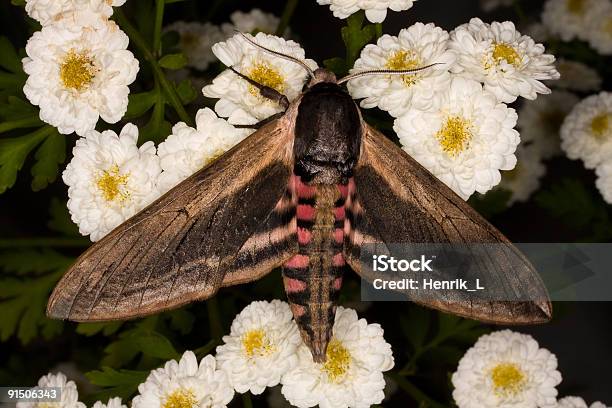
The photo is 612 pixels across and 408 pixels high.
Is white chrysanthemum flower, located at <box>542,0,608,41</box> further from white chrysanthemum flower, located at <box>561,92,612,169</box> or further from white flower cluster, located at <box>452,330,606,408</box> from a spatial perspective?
white flower cluster, located at <box>452,330,606,408</box>

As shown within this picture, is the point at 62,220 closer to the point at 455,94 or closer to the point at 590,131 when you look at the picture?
the point at 455,94

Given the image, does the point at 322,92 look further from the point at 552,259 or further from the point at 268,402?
the point at 268,402

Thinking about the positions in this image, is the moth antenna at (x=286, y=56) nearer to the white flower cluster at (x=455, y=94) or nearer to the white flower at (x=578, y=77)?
the white flower cluster at (x=455, y=94)

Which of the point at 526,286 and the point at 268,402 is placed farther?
the point at 268,402

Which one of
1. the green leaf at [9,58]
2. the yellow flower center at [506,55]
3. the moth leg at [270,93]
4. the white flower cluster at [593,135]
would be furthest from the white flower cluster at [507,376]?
the green leaf at [9,58]

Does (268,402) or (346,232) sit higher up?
(346,232)

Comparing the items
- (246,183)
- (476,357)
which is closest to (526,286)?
(476,357)
